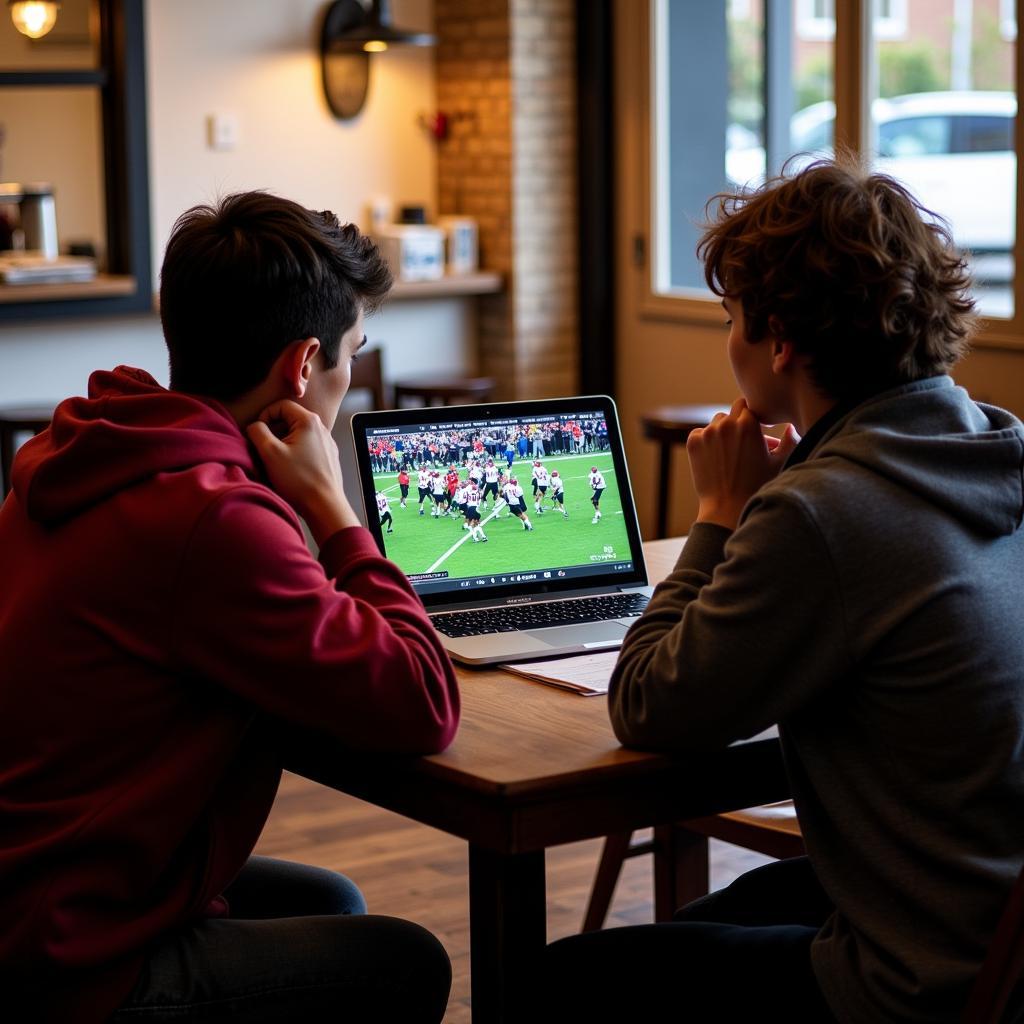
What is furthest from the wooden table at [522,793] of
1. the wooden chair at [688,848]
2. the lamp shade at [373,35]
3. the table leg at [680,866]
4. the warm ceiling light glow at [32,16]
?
the lamp shade at [373,35]

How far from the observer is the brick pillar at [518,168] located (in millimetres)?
5895

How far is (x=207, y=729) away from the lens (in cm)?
145

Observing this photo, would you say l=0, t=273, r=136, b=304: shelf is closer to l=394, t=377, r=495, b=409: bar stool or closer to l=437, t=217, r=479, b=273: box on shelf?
l=394, t=377, r=495, b=409: bar stool

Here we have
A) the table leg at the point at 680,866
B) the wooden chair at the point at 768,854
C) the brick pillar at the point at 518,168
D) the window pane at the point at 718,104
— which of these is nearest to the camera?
the wooden chair at the point at 768,854

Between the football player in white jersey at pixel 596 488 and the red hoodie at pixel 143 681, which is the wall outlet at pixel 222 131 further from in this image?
the red hoodie at pixel 143 681

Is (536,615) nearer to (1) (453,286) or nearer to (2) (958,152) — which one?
(2) (958,152)

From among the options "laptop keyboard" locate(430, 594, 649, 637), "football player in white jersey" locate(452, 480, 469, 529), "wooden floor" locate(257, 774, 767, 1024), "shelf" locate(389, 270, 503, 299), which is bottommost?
"wooden floor" locate(257, 774, 767, 1024)

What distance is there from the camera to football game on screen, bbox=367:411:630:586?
199 cm

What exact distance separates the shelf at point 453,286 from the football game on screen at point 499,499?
3.64 m

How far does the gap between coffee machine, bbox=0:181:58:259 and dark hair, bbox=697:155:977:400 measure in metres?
4.11

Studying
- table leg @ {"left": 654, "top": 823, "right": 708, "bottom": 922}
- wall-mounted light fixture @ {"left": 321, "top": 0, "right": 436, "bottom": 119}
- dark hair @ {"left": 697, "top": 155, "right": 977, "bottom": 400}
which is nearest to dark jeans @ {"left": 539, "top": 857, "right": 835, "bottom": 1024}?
dark hair @ {"left": 697, "top": 155, "right": 977, "bottom": 400}

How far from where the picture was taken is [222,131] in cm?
561

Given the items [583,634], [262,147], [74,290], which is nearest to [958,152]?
[262,147]

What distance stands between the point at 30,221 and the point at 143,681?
4110mm
